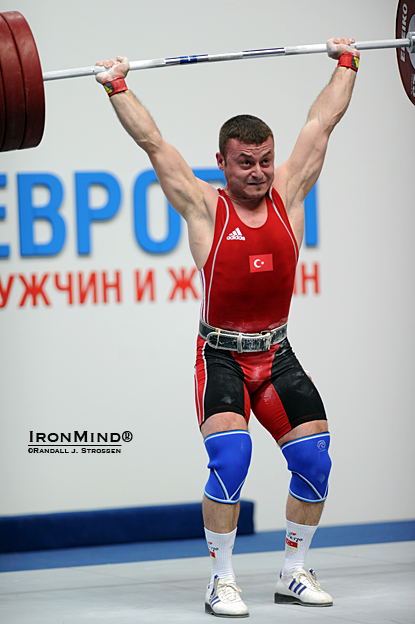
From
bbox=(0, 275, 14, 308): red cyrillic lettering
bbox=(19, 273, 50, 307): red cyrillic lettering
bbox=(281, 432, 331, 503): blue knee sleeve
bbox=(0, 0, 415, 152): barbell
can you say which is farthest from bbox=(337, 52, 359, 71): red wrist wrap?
bbox=(0, 275, 14, 308): red cyrillic lettering

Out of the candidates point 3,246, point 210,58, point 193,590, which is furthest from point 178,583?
point 3,246

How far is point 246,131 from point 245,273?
52cm

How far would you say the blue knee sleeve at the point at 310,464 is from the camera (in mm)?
2967

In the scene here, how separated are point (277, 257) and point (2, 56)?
1.21 m

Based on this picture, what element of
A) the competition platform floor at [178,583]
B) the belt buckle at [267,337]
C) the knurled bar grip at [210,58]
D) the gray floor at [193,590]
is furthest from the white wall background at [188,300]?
the belt buckle at [267,337]

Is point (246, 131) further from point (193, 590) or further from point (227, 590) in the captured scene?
point (193, 590)

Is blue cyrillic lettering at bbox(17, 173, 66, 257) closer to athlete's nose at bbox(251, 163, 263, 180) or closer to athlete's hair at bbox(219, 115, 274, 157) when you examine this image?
athlete's hair at bbox(219, 115, 274, 157)

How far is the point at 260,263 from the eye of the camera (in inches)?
120

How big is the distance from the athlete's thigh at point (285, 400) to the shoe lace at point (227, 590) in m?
0.54

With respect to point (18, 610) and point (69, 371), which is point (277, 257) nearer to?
point (18, 610)

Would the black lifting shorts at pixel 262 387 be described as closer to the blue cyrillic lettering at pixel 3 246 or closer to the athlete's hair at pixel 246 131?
the athlete's hair at pixel 246 131

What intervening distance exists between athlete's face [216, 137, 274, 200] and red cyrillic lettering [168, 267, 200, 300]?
216cm

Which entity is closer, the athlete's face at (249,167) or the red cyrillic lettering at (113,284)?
the athlete's face at (249,167)

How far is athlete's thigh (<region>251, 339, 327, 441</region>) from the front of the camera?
302 cm
